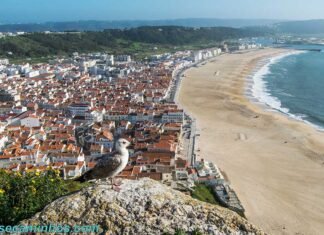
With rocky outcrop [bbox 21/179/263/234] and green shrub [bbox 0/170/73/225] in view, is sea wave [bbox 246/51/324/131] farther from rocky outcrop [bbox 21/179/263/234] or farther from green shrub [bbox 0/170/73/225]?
rocky outcrop [bbox 21/179/263/234]

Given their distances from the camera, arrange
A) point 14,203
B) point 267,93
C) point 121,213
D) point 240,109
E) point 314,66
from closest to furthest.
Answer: point 121,213, point 14,203, point 240,109, point 267,93, point 314,66

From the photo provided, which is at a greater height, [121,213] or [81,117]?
[121,213]

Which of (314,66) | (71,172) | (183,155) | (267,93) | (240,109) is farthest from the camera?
(314,66)

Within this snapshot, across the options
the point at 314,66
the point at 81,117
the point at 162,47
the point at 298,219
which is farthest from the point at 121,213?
the point at 162,47

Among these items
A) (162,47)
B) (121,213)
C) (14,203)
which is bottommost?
(162,47)

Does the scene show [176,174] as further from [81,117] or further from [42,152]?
→ [81,117]

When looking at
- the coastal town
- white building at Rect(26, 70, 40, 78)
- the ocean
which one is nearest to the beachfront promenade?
the coastal town

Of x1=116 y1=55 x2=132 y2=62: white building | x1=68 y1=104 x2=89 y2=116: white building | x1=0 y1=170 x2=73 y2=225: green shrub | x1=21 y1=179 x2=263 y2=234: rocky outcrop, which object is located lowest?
x1=116 y1=55 x2=132 y2=62: white building
